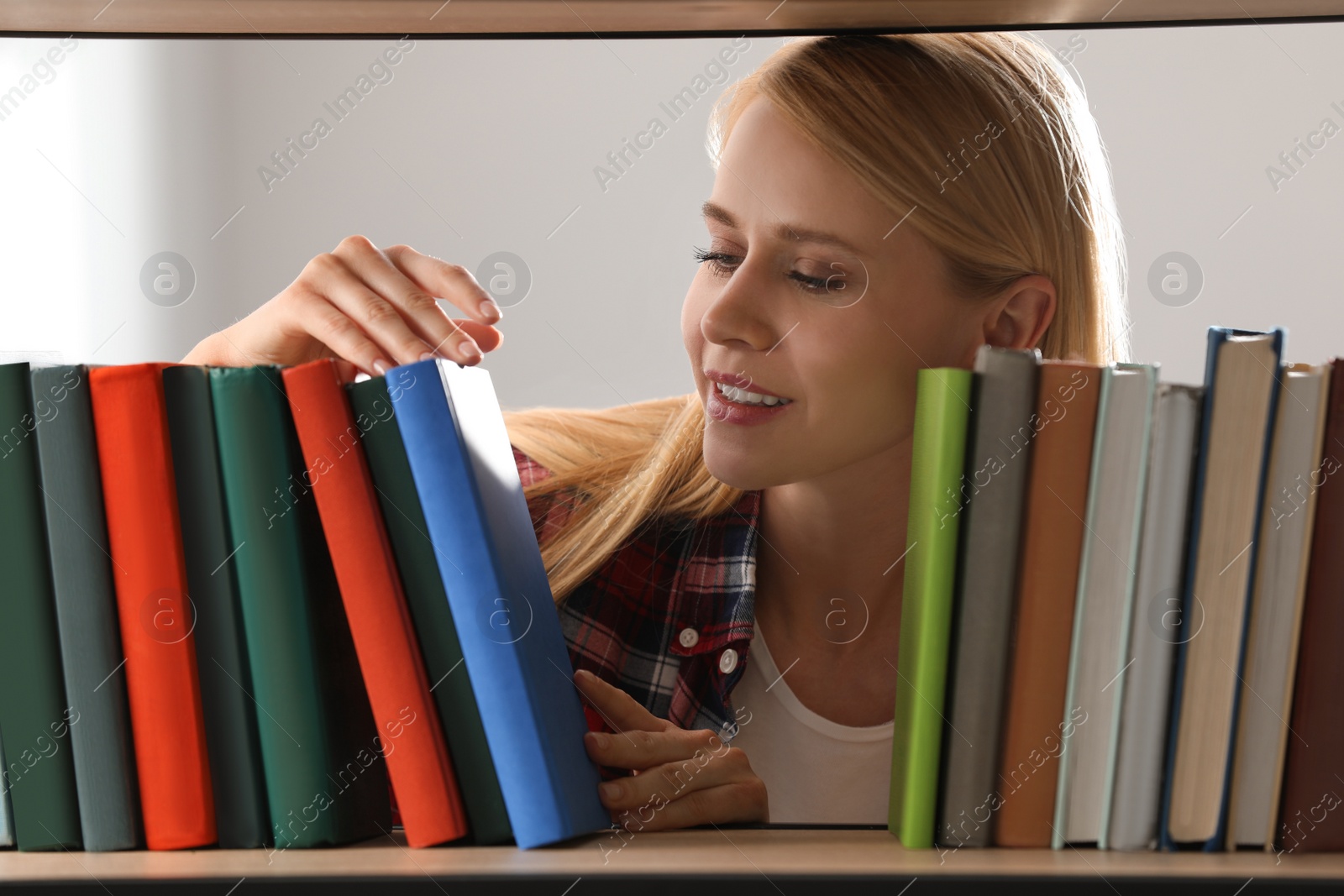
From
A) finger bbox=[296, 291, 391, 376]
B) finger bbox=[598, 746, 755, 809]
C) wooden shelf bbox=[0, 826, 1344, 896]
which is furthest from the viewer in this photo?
finger bbox=[296, 291, 391, 376]

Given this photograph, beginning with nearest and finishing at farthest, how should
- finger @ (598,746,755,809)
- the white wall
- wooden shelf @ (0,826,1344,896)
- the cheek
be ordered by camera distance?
wooden shelf @ (0,826,1344,896) < finger @ (598,746,755,809) < the cheek < the white wall

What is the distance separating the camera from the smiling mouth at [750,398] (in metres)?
1.07

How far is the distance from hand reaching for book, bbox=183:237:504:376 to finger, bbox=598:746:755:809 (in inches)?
12.9

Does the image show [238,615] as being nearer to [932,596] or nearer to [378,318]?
[378,318]

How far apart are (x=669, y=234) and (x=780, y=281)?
1.59m

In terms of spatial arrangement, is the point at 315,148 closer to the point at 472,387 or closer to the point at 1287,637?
the point at 472,387

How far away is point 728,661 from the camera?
1170 millimetres

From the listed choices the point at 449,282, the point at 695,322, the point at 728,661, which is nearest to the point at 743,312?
Answer: the point at 695,322

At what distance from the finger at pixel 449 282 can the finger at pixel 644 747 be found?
12.7 inches

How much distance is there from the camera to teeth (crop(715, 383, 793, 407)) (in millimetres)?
1068

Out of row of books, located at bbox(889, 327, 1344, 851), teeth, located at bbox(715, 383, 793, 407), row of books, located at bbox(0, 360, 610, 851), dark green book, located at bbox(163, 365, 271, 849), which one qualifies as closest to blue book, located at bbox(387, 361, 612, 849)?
row of books, located at bbox(0, 360, 610, 851)

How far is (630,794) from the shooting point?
0.71 meters

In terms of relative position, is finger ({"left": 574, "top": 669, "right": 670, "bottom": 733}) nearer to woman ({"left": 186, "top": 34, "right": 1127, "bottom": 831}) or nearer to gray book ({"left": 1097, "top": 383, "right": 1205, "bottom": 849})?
woman ({"left": 186, "top": 34, "right": 1127, "bottom": 831})

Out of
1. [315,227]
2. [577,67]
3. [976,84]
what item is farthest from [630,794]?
[315,227]
